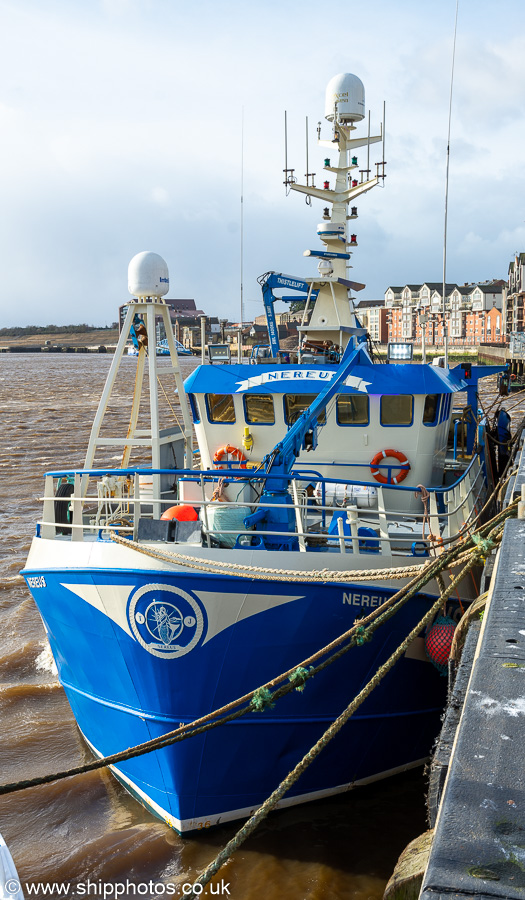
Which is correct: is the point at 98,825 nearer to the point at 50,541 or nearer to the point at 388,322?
the point at 50,541

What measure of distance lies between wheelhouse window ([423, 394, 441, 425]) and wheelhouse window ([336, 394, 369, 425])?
822 mm

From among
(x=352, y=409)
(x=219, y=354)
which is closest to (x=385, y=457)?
(x=352, y=409)

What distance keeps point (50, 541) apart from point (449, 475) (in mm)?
7086

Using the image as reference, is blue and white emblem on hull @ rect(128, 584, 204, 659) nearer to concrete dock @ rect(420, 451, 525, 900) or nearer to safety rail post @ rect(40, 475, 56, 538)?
safety rail post @ rect(40, 475, 56, 538)

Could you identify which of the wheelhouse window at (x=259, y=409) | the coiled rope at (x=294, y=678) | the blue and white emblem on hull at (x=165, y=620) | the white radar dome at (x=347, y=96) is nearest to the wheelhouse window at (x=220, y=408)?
the wheelhouse window at (x=259, y=409)

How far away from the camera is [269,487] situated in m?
8.12

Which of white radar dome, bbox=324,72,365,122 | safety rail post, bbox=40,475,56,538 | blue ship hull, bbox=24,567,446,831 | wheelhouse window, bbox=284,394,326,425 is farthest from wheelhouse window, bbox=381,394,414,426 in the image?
white radar dome, bbox=324,72,365,122

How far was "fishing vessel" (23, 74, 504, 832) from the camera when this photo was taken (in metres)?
6.82

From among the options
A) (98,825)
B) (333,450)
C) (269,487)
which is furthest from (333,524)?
(98,825)

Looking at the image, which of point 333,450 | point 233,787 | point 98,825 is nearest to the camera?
point 233,787

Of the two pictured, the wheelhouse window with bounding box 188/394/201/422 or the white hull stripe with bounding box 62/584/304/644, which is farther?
the wheelhouse window with bounding box 188/394/201/422

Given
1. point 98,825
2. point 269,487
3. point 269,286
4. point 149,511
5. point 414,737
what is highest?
point 269,286

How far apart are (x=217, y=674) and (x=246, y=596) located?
80 centimetres

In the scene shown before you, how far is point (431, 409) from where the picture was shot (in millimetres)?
10695
